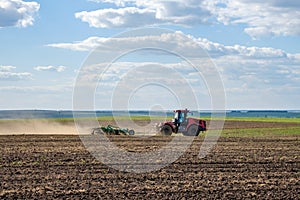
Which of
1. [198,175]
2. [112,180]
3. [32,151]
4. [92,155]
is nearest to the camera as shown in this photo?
[112,180]

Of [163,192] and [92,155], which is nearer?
[163,192]

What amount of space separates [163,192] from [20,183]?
4384mm

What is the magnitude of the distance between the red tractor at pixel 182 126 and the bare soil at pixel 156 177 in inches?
451

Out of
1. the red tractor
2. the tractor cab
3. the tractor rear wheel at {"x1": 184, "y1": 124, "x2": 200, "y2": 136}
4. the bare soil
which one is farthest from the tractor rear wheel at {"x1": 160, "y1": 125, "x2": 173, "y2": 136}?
the bare soil

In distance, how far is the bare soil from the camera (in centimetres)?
1479

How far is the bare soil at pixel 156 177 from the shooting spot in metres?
14.8

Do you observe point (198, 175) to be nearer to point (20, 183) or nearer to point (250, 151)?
point (20, 183)

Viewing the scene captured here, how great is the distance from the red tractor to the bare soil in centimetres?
1145

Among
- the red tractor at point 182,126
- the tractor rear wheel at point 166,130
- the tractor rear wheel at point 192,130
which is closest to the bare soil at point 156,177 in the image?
the tractor rear wheel at point 192,130

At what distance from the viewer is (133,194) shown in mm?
14711

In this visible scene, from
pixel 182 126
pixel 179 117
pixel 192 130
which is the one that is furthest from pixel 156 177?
pixel 179 117

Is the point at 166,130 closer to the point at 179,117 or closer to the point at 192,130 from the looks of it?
the point at 179,117

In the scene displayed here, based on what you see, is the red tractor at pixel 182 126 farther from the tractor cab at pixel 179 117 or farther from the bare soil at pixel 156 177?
the bare soil at pixel 156 177

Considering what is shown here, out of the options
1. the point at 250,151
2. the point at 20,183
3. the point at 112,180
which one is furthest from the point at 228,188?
the point at 250,151
